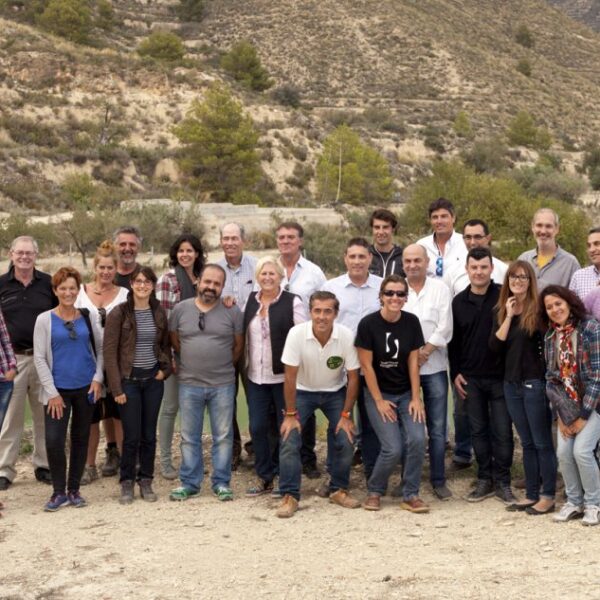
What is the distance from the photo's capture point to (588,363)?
6734 mm

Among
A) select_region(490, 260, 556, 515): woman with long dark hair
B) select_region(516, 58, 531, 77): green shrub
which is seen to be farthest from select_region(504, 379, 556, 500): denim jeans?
select_region(516, 58, 531, 77): green shrub

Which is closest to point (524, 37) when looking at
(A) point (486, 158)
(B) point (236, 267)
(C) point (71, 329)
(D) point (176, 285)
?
(A) point (486, 158)

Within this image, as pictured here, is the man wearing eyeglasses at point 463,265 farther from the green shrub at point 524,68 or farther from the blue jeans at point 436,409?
the green shrub at point 524,68

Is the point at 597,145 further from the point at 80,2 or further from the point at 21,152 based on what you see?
the point at 21,152

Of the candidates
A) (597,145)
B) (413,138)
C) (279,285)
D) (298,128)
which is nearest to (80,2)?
(298,128)

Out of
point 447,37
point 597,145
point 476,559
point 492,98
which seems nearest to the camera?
point 476,559

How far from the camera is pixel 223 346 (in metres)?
7.65

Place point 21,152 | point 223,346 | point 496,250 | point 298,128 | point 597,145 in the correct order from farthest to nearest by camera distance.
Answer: point 597,145, point 298,128, point 21,152, point 496,250, point 223,346

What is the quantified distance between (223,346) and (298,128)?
4751 cm

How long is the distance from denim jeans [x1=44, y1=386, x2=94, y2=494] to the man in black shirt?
116cm

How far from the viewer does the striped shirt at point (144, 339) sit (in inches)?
296

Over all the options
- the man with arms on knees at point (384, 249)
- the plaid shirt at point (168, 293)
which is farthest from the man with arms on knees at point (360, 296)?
the plaid shirt at point (168, 293)

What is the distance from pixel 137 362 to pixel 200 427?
830 mm

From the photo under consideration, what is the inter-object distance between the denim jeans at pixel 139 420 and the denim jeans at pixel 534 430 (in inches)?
114
